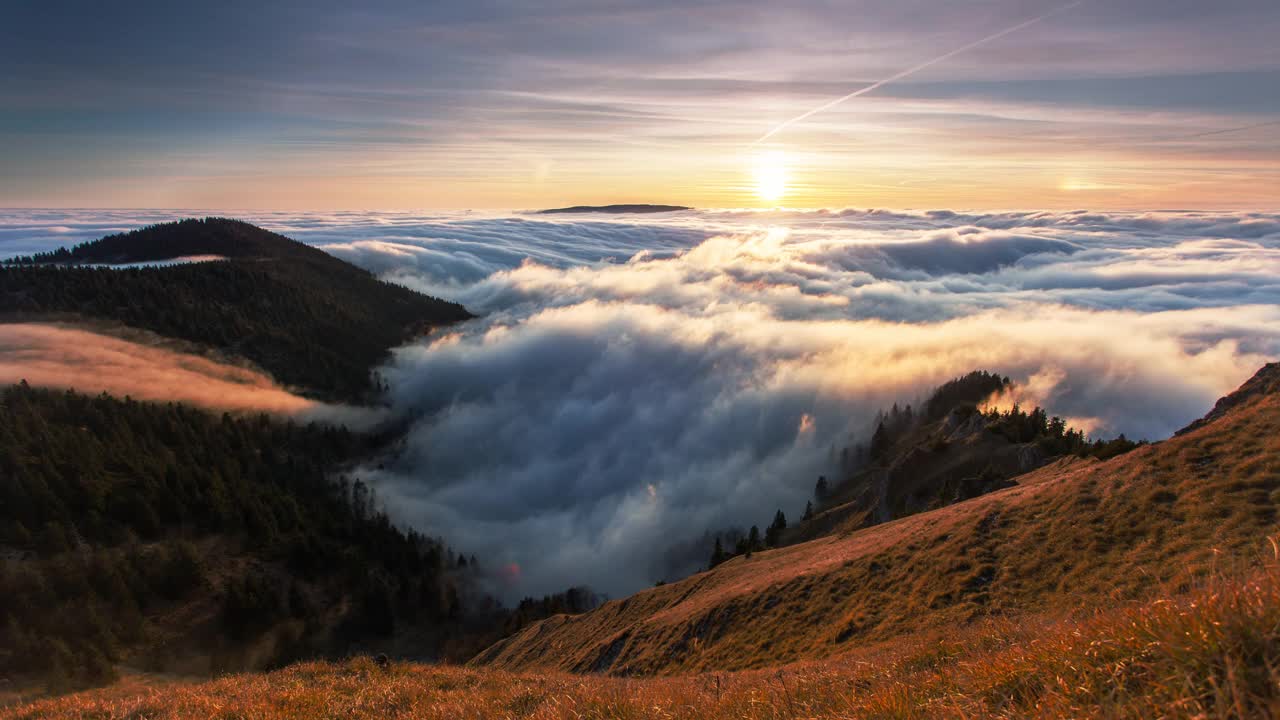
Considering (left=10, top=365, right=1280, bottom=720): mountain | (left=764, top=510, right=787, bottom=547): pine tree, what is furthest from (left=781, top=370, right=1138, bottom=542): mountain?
(left=10, top=365, right=1280, bottom=720): mountain

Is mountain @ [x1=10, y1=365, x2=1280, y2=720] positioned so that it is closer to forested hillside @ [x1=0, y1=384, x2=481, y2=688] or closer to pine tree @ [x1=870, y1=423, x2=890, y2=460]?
forested hillside @ [x1=0, y1=384, x2=481, y2=688]

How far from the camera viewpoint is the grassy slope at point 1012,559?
1612cm

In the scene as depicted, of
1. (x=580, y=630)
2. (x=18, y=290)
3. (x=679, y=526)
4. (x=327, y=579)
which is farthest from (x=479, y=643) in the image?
(x=18, y=290)

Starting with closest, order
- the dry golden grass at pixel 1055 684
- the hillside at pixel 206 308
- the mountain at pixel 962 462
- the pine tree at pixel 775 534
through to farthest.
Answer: the dry golden grass at pixel 1055 684
the mountain at pixel 962 462
the pine tree at pixel 775 534
the hillside at pixel 206 308

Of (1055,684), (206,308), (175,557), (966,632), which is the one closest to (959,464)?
(966,632)

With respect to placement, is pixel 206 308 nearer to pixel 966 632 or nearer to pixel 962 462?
pixel 962 462

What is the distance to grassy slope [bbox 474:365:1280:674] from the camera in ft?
52.9

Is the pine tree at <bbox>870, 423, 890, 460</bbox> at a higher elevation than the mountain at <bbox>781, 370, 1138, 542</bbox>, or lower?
lower

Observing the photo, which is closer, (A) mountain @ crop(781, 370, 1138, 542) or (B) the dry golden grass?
(B) the dry golden grass

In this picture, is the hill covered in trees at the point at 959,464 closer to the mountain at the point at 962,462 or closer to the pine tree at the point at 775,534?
the mountain at the point at 962,462

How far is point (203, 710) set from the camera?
8586 mm

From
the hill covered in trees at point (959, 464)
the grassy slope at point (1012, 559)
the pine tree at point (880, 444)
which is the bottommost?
the pine tree at point (880, 444)

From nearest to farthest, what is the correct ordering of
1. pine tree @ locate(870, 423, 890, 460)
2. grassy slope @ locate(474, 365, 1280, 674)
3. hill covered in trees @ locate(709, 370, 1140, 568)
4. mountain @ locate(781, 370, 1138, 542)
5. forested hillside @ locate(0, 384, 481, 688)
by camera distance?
grassy slope @ locate(474, 365, 1280, 674) → hill covered in trees @ locate(709, 370, 1140, 568) → mountain @ locate(781, 370, 1138, 542) → forested hillside @ locate(0, 384, 481, 688) → pine tree @ locate(870, 423, 890, 460)

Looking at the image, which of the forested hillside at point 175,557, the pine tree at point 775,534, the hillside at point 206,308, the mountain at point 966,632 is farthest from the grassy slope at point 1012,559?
the hillside at point 206,308
